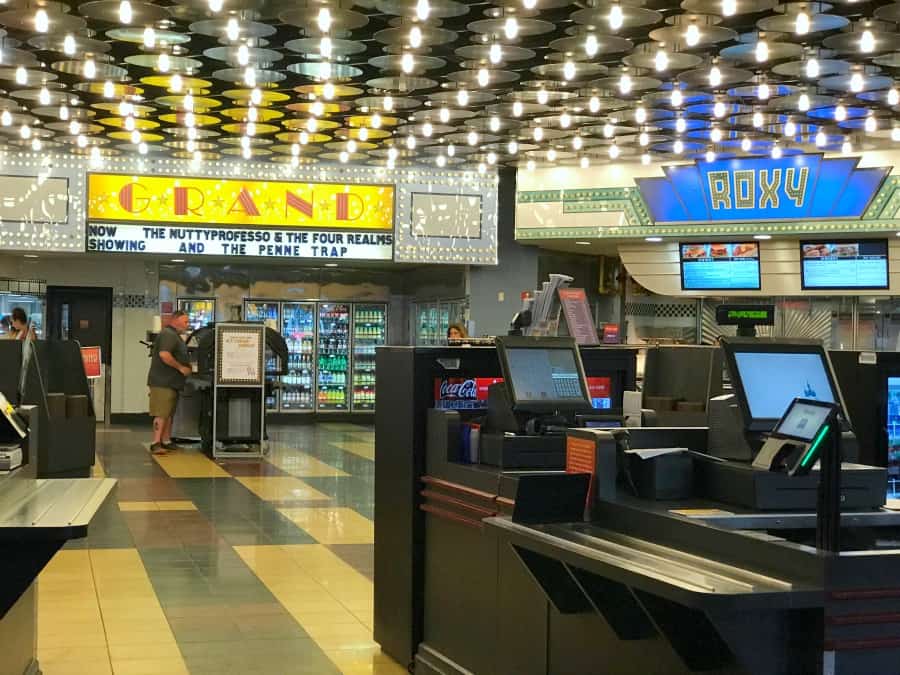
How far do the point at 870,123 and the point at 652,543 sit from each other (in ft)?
33.4

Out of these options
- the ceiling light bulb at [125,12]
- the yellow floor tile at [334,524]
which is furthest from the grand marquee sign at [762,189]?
the ceiling light bulb at [125,12]

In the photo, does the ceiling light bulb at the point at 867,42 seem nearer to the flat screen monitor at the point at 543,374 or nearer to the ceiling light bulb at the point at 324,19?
the ceiling light bulb at the point at 324,19

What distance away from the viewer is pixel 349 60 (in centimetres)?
1036

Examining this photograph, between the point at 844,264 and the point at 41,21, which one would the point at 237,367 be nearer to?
the point at 41,21

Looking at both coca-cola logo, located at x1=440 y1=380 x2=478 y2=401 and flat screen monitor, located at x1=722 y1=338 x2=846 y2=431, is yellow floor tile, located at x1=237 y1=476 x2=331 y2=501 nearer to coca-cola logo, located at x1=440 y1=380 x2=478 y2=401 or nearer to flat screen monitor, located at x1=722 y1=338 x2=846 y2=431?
coca-cola logo, located at x1=440 y1=380 x2=478 y2=401

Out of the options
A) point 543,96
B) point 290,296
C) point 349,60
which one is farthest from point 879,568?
point 290,296

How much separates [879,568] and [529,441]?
6.88ft

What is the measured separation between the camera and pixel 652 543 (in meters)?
3.52

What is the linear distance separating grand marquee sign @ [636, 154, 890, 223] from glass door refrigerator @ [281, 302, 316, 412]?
651 cm

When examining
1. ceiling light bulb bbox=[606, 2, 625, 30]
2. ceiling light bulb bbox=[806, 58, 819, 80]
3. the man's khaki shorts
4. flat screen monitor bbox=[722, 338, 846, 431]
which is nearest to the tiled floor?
the man's khaki shorts

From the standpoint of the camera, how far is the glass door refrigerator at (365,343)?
1992 centimetres

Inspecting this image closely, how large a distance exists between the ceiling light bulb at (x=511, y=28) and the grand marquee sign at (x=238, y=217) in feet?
24.0

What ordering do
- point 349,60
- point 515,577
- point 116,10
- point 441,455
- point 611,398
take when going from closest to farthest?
1. point 515,577
2. point 441,455
3. point 611,398
4. point 116,10
5. point 349,60

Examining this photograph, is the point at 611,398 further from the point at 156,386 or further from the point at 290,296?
the point at 290,296
